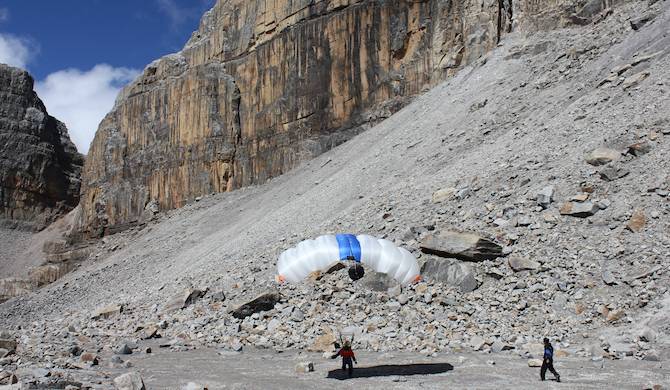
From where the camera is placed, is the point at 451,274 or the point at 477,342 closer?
the point at 477,342

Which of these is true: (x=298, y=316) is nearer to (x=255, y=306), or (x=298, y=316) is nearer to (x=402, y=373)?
(x=255, y=306)

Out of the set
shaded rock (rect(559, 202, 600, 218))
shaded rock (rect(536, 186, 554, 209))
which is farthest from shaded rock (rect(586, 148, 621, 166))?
shaded rock (rect(559, 202, 600, 218))

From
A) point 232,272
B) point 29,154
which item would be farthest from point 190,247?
point 29,154

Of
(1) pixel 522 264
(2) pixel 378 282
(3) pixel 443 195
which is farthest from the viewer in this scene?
(3) pixel 443 195

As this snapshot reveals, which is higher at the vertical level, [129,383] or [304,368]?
[129,383]

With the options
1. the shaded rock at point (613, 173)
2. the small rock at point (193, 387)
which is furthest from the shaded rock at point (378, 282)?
the small rock at point (193, 387)

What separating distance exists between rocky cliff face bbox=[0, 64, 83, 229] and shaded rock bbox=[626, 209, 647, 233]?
62.8 metres

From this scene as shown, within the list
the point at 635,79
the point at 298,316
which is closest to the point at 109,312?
the point at 298,316

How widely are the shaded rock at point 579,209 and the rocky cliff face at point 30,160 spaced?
61.2 metres

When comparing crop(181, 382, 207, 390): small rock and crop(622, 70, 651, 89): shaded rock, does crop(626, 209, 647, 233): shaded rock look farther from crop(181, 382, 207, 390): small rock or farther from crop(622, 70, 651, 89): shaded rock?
crop(181, 382, 207, 390): small rock

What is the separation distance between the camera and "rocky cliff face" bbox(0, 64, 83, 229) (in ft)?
212

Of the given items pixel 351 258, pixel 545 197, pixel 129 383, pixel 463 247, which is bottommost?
pixel 129 383

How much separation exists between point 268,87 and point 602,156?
29360mm

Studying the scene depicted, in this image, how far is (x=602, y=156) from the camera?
16578mm
